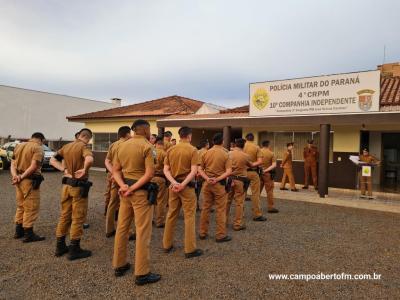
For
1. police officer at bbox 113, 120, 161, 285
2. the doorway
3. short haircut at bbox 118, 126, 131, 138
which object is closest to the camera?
police officer at bbox 113, 120, 161, 285

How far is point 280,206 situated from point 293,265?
4436 millimetres

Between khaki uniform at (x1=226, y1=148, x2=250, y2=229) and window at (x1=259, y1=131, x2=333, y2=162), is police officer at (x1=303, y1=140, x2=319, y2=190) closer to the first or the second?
window at (x1=259, y1=131, x2=333, y2=162)

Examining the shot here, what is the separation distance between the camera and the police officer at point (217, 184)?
5.35 metres

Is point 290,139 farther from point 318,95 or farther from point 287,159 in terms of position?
point 318,95

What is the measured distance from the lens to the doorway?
13.7 meters

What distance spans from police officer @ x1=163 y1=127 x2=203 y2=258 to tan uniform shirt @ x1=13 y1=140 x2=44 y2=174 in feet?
7.64

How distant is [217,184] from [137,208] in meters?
1.96

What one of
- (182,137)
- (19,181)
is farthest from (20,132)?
(182,137)

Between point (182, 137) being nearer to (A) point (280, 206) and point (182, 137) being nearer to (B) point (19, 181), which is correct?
(B) point (19, 181)

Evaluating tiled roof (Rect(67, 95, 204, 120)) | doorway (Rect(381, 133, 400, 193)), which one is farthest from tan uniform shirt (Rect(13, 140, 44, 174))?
doorway (Rect(381, 133, 400, 193))

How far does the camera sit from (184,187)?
4.58 meters

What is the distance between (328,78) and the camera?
10.8m

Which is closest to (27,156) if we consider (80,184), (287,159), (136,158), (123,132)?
(80,184)

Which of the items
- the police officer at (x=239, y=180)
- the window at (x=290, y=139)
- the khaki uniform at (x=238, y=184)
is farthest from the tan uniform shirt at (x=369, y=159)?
the khaki uniform at (x=238, y=184)
